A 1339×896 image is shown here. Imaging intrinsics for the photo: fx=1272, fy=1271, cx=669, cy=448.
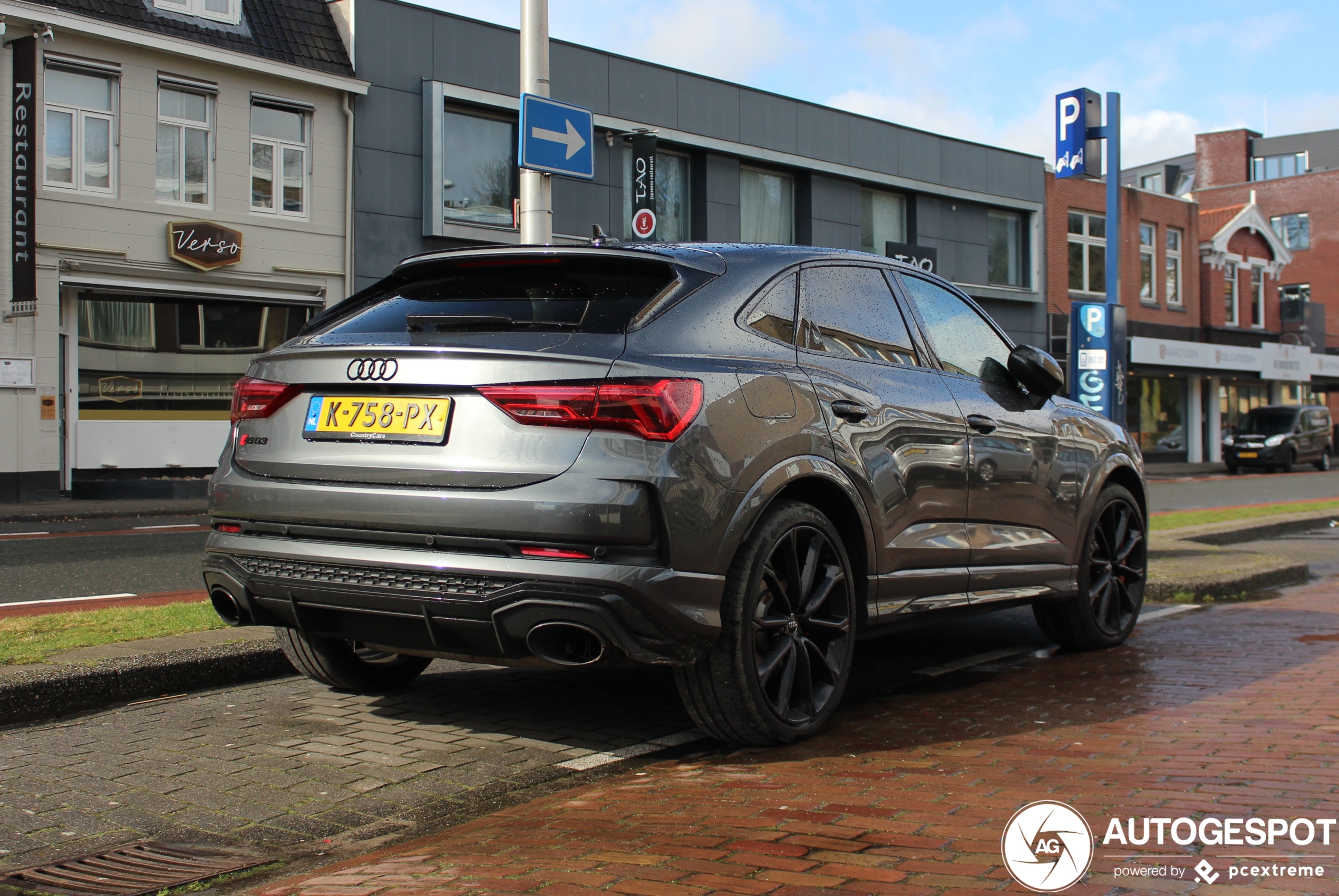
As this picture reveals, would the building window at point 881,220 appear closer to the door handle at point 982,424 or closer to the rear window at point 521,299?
the door handle at point 982,424

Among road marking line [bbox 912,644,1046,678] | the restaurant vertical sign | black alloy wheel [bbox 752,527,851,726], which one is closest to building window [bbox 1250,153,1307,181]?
the restaurant vertical sign

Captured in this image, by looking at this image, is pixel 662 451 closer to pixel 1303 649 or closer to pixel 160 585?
pixel 1303 649

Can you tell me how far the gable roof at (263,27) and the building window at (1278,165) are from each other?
229ft

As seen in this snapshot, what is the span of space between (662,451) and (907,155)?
92.6ft

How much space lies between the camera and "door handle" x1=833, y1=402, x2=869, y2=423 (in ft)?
14.5

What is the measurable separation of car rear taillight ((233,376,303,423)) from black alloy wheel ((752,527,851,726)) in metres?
1.67

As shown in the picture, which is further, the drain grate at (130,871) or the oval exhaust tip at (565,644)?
the oval exhaust tip at (565,644)

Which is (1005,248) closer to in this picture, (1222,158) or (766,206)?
(766,206)

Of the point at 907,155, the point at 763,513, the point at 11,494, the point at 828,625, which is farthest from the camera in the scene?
the point at 907,155

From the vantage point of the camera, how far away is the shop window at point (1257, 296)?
4566 centimetres

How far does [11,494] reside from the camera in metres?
17.5

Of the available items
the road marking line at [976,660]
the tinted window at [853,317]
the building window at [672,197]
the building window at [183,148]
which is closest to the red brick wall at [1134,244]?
the building window at [672,197]

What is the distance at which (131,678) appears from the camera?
16.1 ft

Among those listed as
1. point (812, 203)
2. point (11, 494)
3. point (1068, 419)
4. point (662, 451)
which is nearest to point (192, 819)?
point (662, 451)
